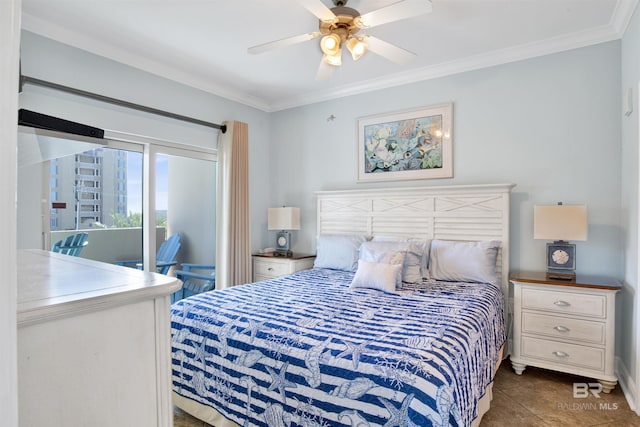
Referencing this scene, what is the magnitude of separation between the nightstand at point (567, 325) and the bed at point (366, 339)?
25cm

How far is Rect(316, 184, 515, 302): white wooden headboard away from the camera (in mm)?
3121

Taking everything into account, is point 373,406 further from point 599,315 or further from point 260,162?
point 260,162

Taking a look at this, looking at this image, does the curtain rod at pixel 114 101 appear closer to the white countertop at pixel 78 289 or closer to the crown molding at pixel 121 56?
the crown molding at pixel 121 56

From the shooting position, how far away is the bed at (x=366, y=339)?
4.68 ft

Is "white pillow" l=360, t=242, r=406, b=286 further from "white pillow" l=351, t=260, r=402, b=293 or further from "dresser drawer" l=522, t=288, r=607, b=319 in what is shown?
"dresser drawer" l=522, t=288, r=607, b=319

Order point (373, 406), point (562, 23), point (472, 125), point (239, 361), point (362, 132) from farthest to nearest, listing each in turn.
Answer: point (362, 132), point (472, 125), point (562, 23), point (239, 361), point (373, 406)

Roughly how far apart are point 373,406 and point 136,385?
96cm

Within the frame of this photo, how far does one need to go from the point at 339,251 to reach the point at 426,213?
0.93m

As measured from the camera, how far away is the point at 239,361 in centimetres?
182

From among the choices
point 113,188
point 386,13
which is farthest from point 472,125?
point 113,188

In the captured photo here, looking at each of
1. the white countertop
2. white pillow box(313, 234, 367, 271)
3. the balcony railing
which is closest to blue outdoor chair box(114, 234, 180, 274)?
the balcony railing

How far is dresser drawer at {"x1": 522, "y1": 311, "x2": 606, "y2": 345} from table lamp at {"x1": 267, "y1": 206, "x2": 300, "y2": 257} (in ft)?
7.98

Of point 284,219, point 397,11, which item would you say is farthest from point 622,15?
point 284,219

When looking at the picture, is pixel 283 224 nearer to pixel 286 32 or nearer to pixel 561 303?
pixel 286 32
